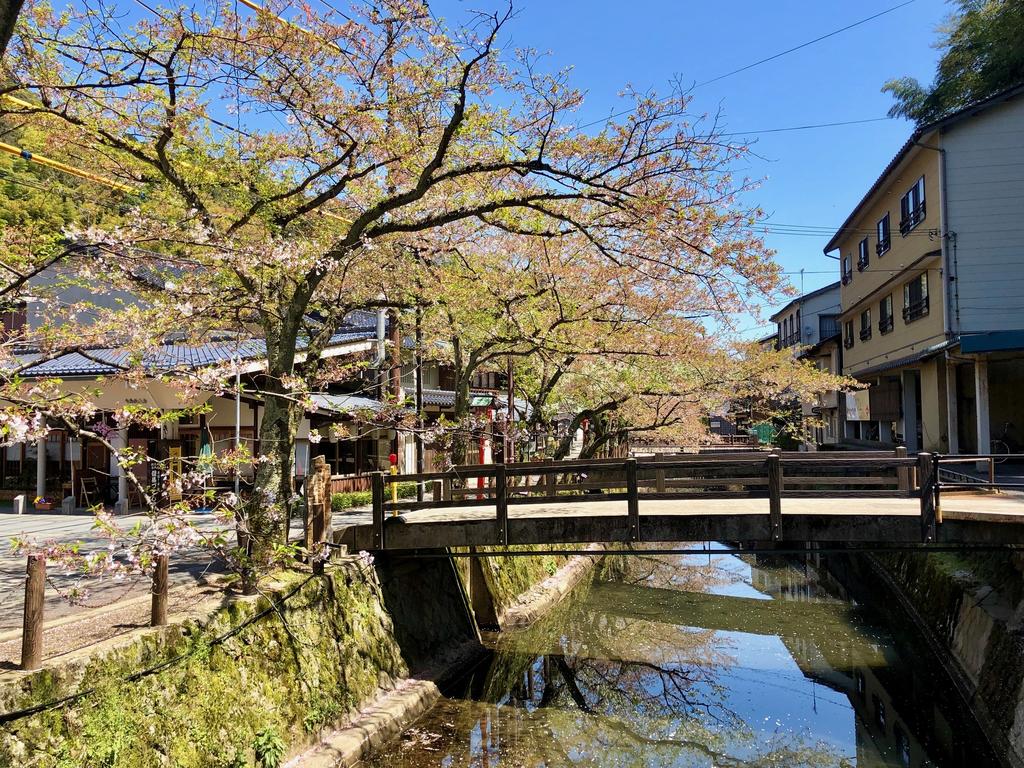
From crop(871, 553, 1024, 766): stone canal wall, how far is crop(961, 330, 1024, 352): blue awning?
19.1 feet

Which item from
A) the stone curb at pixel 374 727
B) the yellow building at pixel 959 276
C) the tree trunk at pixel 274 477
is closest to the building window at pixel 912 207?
the yellow building at pixel 959 276

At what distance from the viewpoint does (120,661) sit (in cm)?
644

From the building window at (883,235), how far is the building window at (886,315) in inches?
73.4

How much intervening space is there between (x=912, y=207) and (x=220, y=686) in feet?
80.1

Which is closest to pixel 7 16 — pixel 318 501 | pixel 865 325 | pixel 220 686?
pixel 220 686

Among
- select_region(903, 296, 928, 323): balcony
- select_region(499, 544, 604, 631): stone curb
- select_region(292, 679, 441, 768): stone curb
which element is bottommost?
select_region(499, 544, 604, 631): stone curb

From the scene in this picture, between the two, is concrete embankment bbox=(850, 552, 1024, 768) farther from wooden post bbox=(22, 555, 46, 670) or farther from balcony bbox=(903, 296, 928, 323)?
wooden post bbox=(22, 555, 46, 670)

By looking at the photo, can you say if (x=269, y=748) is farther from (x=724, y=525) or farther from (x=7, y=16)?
(x=7, y=16)

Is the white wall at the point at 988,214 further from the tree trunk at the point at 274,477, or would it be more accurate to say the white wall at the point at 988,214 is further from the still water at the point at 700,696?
the tree trunk at the point at 274,477

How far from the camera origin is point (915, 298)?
2273cm

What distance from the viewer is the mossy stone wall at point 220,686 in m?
5.79

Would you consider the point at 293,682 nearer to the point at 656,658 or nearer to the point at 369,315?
the point at 656,658

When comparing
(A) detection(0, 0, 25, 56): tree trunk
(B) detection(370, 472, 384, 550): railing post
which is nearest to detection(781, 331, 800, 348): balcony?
(B) detection(370, 472, 384, 550): railing post

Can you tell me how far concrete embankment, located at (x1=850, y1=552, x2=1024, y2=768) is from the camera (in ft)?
28.3
